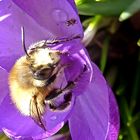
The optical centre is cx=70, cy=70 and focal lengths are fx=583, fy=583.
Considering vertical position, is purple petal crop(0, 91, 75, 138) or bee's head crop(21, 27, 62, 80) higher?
bee's head crop(21, 27, 62, 80)

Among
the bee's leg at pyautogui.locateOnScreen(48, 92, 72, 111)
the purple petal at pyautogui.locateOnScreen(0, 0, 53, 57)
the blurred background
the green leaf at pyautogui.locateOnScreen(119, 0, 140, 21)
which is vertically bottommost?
the blurred background

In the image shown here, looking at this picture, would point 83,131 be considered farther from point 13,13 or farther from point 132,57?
point 132,57

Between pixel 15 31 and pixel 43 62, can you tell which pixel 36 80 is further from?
pixel 15 31

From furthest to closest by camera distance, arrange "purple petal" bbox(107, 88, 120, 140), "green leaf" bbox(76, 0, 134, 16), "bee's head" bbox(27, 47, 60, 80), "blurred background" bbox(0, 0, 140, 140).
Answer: "blurred background" bbox(0, 0, 140, 140), "green leaf" bbox(76, 0, 134, 16), "purple petal" bbox(107, 88, 120, 140), "bee's head" bbox(27, 47, 60, 80)

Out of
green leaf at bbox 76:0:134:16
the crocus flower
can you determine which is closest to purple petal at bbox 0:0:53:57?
the crocus flower

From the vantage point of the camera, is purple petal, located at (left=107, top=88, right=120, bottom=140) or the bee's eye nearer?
the bee's eye

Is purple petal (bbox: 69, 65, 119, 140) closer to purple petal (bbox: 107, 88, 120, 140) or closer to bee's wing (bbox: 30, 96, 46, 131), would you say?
purple petal (bbox: 107, 88, 120, 140)

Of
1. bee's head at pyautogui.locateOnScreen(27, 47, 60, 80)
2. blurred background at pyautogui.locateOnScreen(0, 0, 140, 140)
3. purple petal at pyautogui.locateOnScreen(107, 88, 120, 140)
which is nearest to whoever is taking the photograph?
bee's head at pyautogui.locateOnScreen(27, 47, 60, 80)
